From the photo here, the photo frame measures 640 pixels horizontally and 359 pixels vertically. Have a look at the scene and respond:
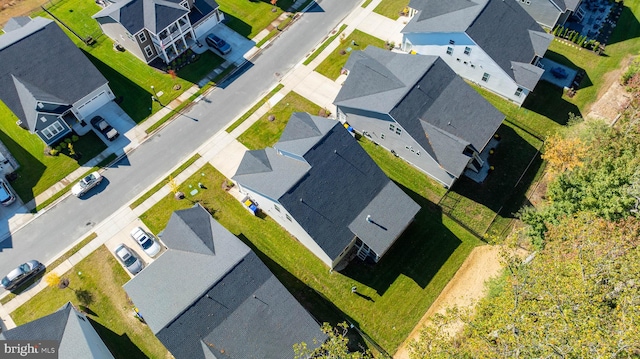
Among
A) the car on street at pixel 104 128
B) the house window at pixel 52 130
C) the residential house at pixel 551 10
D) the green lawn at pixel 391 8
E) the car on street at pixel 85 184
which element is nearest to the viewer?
the car on street at pixel 85 184

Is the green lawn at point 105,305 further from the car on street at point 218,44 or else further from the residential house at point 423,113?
the residential house at point 423,113

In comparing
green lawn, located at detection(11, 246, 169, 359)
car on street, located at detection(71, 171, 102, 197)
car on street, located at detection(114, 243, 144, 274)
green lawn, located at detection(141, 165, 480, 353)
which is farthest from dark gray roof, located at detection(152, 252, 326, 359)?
car on street, located at detection(71, 171, 102, 197)

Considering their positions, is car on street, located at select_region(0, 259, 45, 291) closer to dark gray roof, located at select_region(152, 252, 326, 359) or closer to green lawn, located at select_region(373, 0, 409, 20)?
dark gray roof, located at select_region(152, 252, 326, 359)

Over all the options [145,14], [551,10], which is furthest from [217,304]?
[551,10]

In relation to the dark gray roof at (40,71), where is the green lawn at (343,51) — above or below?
above

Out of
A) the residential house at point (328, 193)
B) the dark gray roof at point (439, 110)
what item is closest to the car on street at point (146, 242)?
the residential house at point (328, 193)

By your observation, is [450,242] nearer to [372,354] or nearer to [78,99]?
[372,354]
